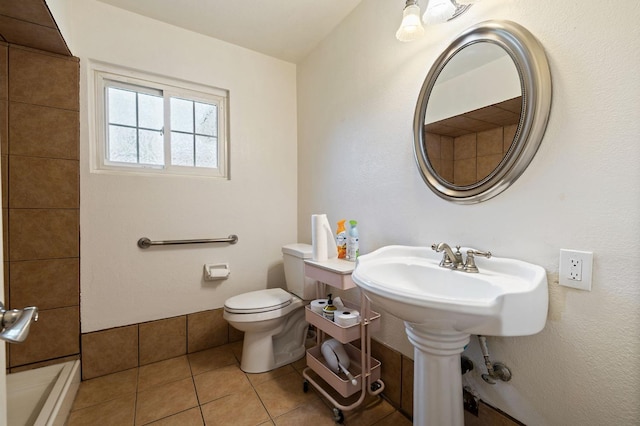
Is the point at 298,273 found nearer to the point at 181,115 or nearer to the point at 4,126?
the point at 181,115

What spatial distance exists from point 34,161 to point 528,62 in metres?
2.36

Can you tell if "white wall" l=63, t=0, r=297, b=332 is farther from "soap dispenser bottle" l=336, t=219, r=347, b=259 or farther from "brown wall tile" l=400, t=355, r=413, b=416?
"brown wall tile" l=400, t=355, r=413, b=416

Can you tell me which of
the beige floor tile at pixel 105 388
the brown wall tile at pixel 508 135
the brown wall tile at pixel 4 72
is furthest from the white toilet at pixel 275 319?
the brown wall tile at pixel 4 72

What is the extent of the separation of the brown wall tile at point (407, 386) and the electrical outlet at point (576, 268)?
79 centimetres

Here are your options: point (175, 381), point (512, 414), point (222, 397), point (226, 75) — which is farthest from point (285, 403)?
point (226, 75)

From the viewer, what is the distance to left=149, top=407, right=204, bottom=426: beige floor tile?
4.41 feet

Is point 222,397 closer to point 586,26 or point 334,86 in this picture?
point 334,86

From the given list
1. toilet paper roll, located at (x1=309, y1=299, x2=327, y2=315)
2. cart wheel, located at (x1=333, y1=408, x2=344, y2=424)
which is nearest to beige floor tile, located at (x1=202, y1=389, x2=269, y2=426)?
cart wheel, located at (x1=333, y1=408, x2=344, y2=424)

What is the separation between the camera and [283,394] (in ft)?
5.06

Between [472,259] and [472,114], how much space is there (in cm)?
59

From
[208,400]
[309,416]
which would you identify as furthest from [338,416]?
[208,400]

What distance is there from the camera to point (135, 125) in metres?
1.87

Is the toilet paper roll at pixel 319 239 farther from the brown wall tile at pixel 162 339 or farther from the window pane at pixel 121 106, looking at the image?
the window pane at pixel 121 106

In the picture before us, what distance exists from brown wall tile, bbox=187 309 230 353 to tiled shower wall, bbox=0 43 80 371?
62 cm
